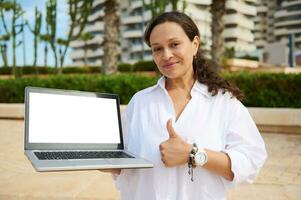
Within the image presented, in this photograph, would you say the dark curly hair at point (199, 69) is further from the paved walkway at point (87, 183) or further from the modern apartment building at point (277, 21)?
the modern apartment building at point (277, 21)

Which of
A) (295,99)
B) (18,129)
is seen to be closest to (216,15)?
(295,99)

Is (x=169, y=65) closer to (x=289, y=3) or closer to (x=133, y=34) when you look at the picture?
(x=133, y=34)

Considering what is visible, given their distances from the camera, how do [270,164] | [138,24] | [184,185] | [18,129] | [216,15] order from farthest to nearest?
[138,24] < [216,15] < [18,129] < [270,164] < [184,185]

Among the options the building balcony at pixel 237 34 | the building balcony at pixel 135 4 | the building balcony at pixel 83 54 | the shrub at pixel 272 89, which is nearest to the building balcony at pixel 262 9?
the building balcony at pixel 237 34

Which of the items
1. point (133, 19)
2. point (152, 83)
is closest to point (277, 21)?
point (133, 19)

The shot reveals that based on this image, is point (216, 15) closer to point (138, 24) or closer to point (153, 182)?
point (153, 182)

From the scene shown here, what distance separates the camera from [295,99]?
984cm

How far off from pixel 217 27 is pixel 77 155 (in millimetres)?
13896

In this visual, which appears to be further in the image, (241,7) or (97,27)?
(97,27)

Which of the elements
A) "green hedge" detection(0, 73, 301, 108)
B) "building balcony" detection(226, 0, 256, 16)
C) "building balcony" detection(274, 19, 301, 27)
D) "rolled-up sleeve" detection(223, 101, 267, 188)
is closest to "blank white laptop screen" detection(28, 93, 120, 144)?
"rolled-up sleeve" detection(223, 101, 267, 188)

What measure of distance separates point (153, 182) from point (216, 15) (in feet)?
44.8

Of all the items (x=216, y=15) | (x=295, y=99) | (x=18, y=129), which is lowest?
(x=18, y=129)

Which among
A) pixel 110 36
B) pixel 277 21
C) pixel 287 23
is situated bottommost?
pixel 110 36

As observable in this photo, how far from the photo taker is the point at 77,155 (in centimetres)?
161
